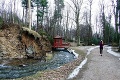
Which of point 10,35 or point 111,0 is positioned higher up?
point 111,0

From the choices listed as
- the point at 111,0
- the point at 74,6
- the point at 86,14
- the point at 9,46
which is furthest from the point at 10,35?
the point at 86,14

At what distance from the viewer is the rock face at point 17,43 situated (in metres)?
24.2

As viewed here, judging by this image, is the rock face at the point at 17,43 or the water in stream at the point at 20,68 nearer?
the water in stream at the point at 20,68

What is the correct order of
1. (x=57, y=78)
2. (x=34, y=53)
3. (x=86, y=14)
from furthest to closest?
1. (x=86, y=14)
2. (x=34, y=53)
3. (x=57, y=78)

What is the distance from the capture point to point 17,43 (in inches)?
997

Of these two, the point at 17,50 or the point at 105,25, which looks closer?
the point at 17,50

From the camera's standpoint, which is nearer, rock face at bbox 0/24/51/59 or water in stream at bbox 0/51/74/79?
water in stream at bbox 0/51/74/79

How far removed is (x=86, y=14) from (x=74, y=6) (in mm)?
30564

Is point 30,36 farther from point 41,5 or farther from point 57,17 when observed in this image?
point 57,17

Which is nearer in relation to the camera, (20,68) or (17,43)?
(20,68)

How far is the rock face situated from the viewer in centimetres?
2416

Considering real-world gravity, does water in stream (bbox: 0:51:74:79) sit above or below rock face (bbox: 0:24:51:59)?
below

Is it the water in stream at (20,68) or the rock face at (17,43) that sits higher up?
the rock face at (17,43)

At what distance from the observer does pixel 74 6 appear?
169 ft
